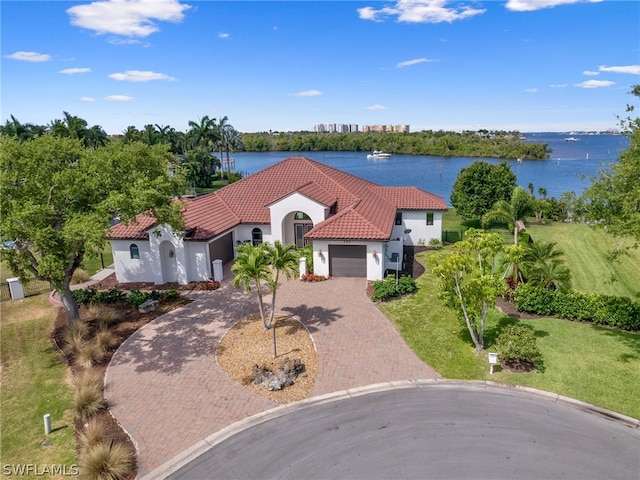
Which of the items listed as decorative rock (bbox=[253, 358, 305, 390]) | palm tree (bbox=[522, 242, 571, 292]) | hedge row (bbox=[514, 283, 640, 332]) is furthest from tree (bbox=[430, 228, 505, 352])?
decorative rock (bbox=[253, 358, 305, 390])

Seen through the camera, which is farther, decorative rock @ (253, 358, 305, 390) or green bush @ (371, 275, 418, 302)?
green bush @ (371, 275, 418, 302)

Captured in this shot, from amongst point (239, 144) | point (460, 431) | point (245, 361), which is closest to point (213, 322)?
point (245, 361)

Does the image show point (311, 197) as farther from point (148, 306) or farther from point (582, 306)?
point (582, 306)

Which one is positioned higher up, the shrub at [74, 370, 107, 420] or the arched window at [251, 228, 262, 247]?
the arched window at [251, 228, 262, 247]

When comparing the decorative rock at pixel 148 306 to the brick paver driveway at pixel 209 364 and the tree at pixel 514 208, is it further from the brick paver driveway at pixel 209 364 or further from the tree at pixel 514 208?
the tree at pixel 514 208

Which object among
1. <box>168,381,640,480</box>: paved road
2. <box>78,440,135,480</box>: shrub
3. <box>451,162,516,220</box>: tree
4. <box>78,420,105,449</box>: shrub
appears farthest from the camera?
<box>451,162,516,220</box>: tree

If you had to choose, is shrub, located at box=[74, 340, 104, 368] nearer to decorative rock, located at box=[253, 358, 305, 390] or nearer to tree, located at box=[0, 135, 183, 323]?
tree, located at box=[0, 135, 183, 323]

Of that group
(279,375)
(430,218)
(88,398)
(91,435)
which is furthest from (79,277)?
(430,218)
